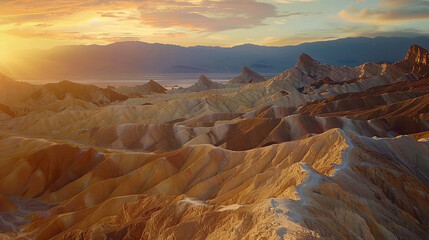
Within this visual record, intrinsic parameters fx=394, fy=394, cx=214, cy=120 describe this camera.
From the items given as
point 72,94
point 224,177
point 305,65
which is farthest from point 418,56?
point 224,177

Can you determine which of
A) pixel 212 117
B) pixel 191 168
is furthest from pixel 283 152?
pixel 212 117

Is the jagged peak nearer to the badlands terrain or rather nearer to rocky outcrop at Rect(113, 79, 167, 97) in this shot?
rocky outcrop at Rect(113, 79, 167, 97)

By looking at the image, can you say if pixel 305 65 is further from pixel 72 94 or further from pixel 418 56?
pixel 72 94

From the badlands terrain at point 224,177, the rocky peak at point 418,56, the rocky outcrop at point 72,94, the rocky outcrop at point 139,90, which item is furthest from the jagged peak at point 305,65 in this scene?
the rocky outcrop at point 72,94

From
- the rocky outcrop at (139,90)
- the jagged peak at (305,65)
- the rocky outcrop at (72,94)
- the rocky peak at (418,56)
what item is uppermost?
the rocky peak at (418,56)

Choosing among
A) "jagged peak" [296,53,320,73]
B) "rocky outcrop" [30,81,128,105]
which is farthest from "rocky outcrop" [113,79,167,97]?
"jagged peak" [296,53,320,73]

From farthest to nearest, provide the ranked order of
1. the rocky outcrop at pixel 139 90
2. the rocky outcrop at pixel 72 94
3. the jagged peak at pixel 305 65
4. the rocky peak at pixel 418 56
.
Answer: the jagged peak at pixel 305 65 < the rocky outcrop at pixel 139 90 < the rocky peak at pixel 418 56 < the rocky outcrop at pixel 72 94

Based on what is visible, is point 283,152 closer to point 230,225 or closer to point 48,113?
point 230,225

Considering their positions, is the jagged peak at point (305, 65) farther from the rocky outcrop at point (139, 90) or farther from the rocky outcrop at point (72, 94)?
the rocky outcrop at point (72, 94)
